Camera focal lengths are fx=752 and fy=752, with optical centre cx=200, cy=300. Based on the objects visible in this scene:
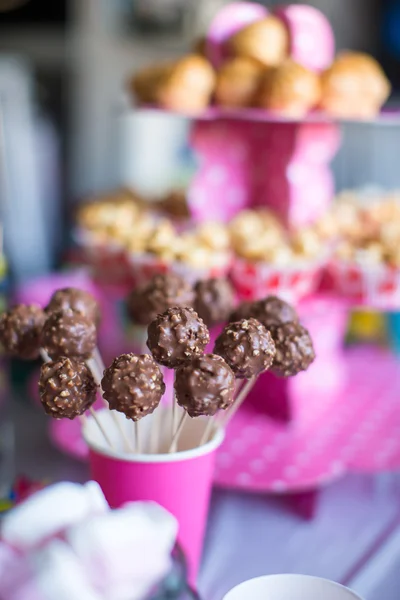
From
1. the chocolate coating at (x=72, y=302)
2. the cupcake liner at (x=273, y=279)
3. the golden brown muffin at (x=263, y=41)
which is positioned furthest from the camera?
the golden brown muffin at (x=263, y=41)

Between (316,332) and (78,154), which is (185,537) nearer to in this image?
(316,332)

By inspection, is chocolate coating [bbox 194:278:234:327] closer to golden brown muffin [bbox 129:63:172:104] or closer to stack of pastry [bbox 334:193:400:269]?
stack of pastry [bbox 334:193:400:269]

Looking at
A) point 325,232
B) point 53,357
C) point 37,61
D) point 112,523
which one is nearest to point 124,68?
point 37,61

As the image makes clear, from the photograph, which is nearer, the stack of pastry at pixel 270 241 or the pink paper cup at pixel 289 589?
the pink paper cup at pixel 289 589

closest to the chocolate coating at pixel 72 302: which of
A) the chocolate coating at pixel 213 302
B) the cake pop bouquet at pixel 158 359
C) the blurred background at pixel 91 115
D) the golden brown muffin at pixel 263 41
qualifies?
the cake pop bouquet at pixel 158 359

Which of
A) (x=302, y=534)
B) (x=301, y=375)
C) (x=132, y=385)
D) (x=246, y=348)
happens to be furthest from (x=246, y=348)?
(x=301, y=375)

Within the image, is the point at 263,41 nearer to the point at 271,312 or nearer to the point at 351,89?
the point at 351,89

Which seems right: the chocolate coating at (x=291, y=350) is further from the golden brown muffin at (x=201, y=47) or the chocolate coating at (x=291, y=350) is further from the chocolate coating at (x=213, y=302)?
the golden brown muffin at (x=201, y=47)
